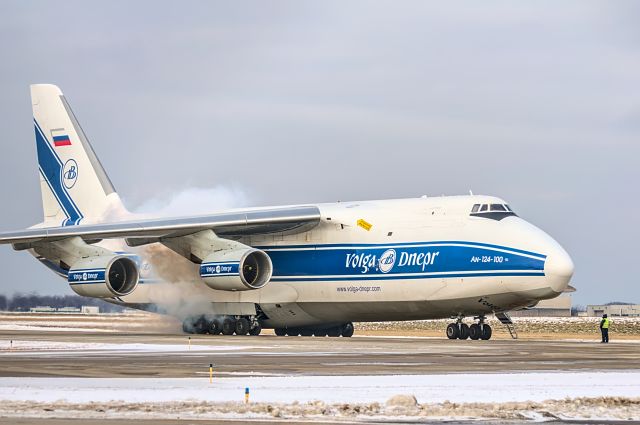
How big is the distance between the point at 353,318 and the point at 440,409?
2644 centimetres

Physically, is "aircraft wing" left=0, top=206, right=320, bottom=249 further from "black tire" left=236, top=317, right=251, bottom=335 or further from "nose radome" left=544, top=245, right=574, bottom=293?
"nose radome" left=544, top=245, right=574, bottom=293

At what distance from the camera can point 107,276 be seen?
38.7 meters

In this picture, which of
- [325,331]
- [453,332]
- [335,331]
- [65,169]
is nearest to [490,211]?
[453,332]

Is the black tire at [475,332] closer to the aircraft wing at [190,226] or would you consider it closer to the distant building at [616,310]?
the aircraft wing at [190,226]

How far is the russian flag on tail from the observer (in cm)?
4634

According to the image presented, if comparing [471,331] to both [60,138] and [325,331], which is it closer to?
[325,331]

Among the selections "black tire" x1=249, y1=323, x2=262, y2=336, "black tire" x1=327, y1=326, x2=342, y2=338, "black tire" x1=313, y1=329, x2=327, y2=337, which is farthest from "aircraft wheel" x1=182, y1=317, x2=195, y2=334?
"black tire" x1=327, y1=326, x2=342, y2=338

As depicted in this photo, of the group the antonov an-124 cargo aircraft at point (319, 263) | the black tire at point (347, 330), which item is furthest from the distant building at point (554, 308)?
the antonov an-124 cargo aircraft at point (319, 263)

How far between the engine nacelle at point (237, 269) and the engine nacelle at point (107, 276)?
251 cm

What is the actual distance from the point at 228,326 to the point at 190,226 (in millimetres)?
4508

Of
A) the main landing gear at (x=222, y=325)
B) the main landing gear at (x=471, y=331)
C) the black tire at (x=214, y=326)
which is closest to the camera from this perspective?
the main landing gear at (x=471, y=331)

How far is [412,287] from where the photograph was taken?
36.7m

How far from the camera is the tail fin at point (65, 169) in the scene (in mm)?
45781

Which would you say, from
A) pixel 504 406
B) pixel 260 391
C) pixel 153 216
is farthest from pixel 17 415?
pixel 153 216
